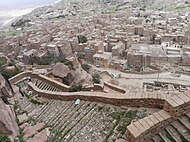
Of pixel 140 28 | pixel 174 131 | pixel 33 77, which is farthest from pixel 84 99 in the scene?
pixel 140 28

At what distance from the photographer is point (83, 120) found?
7.29m

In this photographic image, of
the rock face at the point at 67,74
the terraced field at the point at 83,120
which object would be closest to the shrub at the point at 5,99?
the terraced field at the point at 83,120

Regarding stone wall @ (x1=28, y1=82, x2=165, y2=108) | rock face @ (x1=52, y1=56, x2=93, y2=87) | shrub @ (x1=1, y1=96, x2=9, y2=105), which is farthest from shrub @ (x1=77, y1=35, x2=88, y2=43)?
stone wall @ (x1=28, y1=82, x2=165, y2=108)

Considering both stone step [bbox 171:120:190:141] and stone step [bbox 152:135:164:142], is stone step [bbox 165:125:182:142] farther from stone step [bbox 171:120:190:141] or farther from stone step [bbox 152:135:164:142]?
stone step [bbox 152:135:164:142]

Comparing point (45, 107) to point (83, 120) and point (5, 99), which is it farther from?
point (83, 120)

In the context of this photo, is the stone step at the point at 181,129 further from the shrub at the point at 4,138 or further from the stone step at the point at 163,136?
Answer: the shrub at the point at 4,138

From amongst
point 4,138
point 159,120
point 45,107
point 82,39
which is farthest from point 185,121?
point 82,39

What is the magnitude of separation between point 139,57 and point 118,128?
21224 millimetres

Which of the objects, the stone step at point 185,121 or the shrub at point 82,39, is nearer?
the stone step at point 185,121

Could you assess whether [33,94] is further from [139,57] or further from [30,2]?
[30,2]

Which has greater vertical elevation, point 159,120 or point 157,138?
point 159,120

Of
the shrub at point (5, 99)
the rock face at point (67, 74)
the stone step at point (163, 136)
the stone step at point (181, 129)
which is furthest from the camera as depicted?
the rock face at point (67, 74)

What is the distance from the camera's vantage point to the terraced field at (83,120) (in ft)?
21.2

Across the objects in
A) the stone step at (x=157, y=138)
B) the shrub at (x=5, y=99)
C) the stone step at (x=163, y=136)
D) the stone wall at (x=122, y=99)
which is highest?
the stone step at (x=163, y=136)
